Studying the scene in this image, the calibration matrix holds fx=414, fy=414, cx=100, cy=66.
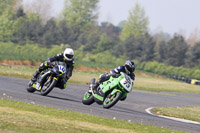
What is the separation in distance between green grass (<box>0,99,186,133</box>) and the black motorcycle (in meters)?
2.68

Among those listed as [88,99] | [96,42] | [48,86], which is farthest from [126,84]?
[96,42]

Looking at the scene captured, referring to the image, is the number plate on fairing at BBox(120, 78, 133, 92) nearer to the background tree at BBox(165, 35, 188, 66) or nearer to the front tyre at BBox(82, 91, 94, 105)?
the front tyre at BBox(82, 91, 94, 105)

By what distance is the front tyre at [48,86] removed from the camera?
51.8 feet

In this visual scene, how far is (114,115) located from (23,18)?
7916 centimetres

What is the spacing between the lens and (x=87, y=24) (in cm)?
10606

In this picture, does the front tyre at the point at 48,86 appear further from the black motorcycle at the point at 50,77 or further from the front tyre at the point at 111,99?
the front tyre at the point at 111,99

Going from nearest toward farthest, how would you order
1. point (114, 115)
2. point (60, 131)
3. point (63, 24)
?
1. point (60, 131)
2. point (114, 115)
3. point (63, 24)

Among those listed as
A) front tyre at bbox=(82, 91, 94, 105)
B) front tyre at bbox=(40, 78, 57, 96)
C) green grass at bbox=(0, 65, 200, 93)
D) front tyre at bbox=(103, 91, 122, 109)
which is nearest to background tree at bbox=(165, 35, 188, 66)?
green grass at bbox=(0, 65, 200, 93)

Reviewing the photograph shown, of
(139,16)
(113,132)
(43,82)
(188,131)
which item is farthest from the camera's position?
(139,16)

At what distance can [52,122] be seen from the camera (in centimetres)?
1040

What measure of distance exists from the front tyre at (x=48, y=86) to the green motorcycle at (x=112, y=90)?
4.80 feet

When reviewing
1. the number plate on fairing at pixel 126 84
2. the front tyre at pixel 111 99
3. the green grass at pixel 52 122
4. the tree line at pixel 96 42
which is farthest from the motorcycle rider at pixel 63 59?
the tree line at pixel 96 42

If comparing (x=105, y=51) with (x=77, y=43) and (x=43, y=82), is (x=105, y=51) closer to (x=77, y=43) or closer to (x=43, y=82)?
(x=77, y=43)

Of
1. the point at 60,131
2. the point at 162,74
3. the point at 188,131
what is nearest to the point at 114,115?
the point at 188,131
